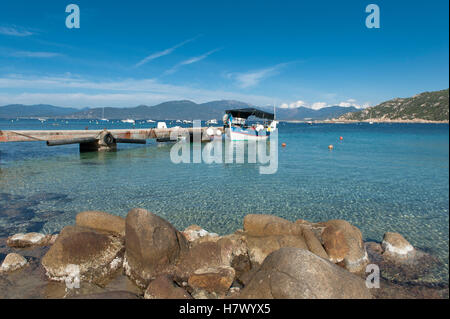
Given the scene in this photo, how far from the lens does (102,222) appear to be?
7.19 metres

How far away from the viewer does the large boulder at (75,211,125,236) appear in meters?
7.09

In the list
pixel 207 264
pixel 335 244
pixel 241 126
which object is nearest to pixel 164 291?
pixel 207 264

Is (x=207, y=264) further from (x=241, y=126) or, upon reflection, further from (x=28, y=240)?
(x=241, y=126)

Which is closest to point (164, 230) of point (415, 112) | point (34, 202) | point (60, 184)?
point (34, 202)

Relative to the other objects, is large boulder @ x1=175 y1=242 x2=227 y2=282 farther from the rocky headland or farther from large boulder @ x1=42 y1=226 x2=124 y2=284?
large boulder @ x1=42 y1=226 x2=124 y2=284

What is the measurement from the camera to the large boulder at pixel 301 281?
154 inches

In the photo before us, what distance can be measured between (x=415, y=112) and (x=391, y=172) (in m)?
155

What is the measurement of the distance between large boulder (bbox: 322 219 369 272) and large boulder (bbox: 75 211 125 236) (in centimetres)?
555

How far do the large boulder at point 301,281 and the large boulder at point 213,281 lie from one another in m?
0.80

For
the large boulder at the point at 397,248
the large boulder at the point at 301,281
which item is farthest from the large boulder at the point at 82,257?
the large boulder at the point at 397,248

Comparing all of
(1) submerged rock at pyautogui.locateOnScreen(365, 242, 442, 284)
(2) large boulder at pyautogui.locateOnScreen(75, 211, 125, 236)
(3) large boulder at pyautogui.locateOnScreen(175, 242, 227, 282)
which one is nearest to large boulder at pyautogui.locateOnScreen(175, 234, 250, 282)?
(3) large boulder at pyautogui.locateOnScreen(175, 242, 227, 282)

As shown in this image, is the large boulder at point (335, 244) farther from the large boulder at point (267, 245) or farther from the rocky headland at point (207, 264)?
the large boulder at point (267, 245)
